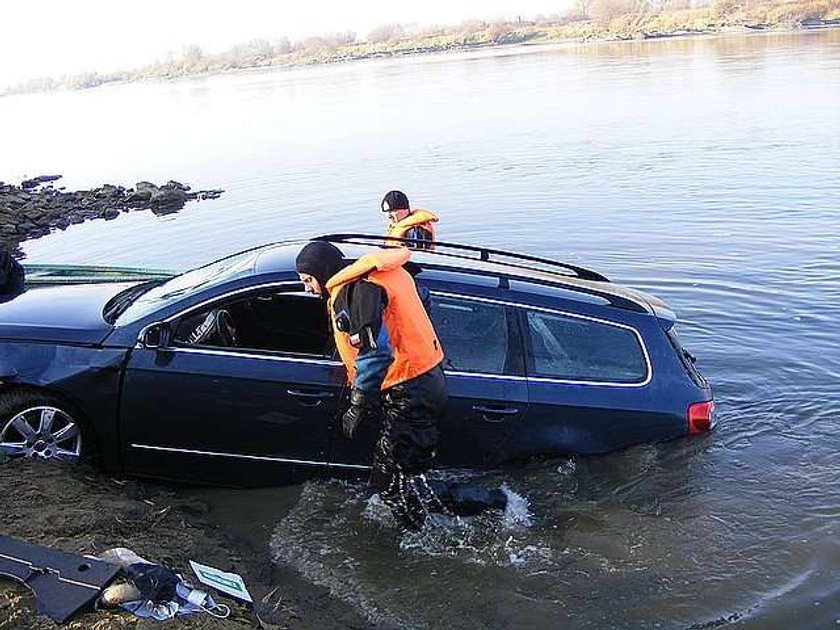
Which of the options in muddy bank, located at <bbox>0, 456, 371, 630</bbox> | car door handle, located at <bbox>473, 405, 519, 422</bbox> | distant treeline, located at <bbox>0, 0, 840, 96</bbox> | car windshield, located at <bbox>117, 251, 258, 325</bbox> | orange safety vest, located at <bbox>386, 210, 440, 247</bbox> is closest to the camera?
muddy bank, located at <bbox>0, 456, 371, 630</bbox>

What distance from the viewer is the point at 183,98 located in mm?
72438

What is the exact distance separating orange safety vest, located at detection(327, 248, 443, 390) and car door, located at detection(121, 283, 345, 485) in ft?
1.63

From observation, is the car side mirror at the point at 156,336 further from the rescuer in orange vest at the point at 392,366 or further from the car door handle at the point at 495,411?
the car door handle at the point at 495,411

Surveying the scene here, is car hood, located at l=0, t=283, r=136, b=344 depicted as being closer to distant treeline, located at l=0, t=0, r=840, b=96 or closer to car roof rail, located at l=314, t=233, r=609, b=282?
car roof rail, located at l=314, t=233, r=609, b=282

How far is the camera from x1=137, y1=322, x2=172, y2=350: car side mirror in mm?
5621

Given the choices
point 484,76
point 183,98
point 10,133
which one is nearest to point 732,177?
point 484,76

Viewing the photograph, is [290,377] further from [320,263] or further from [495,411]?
[495,411]

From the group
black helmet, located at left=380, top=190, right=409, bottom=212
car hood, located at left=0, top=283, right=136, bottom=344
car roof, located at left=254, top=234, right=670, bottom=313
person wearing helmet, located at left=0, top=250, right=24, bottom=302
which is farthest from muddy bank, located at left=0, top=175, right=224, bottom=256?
car roof, located at left=254, top=234, right=670, bottom=313

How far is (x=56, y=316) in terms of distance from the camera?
5.88 m

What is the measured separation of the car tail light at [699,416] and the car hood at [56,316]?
398cm

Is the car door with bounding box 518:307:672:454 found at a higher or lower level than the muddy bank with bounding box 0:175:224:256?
higher

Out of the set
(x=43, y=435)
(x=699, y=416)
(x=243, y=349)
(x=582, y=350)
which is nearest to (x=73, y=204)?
(x=43, y=435)

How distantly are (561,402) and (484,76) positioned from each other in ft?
187

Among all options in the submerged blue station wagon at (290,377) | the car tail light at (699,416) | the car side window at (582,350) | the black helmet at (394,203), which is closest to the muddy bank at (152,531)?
the submerged blue station wagon at (290,377)
